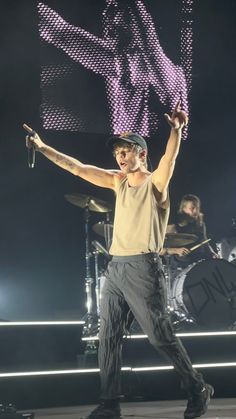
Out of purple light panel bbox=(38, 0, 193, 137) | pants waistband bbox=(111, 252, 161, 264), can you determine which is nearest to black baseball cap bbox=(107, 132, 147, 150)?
pants waistband bbox=(111, 252, 161, 264)

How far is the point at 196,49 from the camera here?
8773mm

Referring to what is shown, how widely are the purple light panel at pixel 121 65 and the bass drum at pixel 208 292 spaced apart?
194 centimetres

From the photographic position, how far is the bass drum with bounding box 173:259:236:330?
7820 millimetres

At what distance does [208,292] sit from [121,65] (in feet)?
9.68

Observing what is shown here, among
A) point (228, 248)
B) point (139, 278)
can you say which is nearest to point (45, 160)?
point (228, 248)

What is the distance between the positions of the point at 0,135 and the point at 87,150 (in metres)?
1.17

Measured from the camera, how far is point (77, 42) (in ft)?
26.9

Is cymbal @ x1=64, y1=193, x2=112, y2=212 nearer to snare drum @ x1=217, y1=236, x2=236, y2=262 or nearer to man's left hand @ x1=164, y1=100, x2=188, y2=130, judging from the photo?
snare drum @ x1=217, y1=236, x2=236, y2=262

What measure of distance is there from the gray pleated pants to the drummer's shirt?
0.22 ft

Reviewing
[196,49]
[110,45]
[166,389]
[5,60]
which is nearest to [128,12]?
[110,45]

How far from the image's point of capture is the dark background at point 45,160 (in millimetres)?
8250

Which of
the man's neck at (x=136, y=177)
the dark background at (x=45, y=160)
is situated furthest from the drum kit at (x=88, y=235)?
the man's neck at (x=136, y=177)

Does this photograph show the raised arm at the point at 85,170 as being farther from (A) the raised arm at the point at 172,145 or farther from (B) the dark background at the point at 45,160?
(B) the dark background at the point at 45,160

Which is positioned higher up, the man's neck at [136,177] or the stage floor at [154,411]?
the man's neck at [136,177]
